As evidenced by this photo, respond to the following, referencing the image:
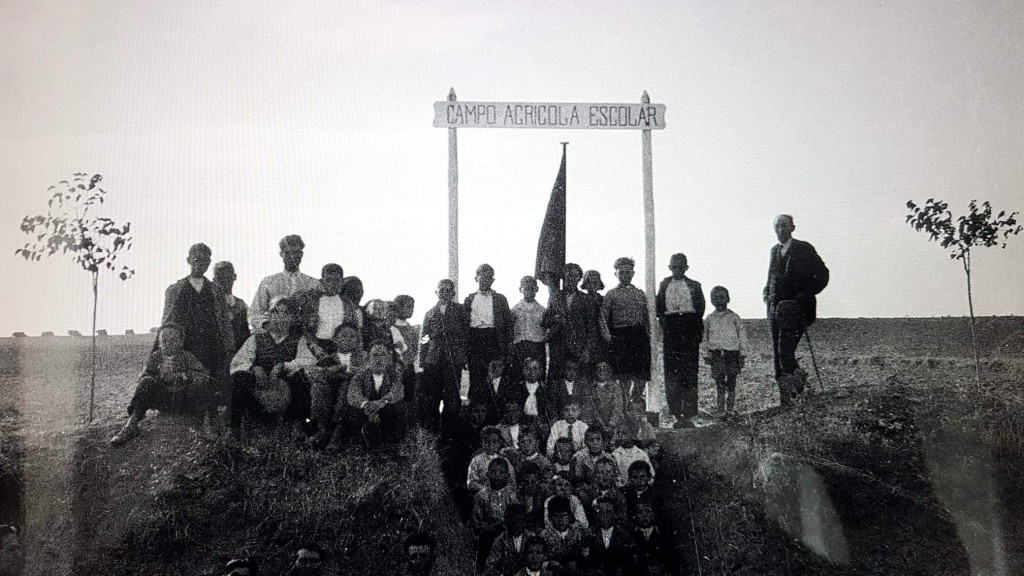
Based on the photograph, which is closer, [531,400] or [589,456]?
[589,456]

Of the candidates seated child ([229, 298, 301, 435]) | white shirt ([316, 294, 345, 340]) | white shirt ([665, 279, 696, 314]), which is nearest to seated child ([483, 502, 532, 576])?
→ seated child ([229, 298, 301, 435])

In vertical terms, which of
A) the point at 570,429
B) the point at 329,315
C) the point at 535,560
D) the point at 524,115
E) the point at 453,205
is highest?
the point at 524,115

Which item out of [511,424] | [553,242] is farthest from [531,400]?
[553,242]

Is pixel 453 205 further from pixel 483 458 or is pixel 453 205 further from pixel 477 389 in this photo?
pixel 483 458

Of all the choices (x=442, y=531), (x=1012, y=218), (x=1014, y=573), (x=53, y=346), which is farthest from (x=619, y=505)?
(x=53, y=346)

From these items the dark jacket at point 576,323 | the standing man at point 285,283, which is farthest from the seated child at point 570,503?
the standing man at point 285,283

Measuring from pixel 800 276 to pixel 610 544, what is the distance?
143 inches

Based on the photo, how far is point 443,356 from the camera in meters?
7.00

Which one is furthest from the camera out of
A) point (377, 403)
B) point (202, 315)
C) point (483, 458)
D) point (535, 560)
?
point (202, 315)

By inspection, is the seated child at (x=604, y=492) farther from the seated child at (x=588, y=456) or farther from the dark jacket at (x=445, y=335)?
the dark jacket at (x=445, y=335)

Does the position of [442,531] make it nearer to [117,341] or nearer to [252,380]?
[252,380]

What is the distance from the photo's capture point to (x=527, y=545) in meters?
5.92

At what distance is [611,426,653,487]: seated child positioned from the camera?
21.3ft

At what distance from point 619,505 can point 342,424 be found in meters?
2.67
